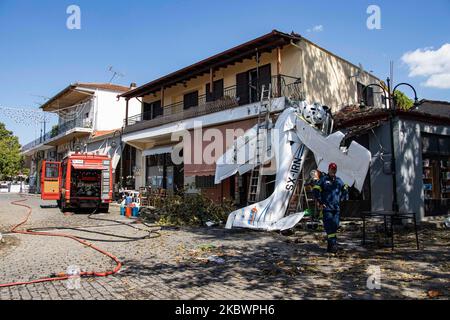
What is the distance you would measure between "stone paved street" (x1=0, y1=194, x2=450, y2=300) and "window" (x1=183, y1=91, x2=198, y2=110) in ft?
41.2

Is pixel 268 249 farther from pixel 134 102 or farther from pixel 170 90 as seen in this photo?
pixel 134 102

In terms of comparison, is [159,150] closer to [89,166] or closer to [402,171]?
[89,166]

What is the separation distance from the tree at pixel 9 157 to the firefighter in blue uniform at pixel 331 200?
47164 millimetres

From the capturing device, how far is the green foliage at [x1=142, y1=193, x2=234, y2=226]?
12773 mm

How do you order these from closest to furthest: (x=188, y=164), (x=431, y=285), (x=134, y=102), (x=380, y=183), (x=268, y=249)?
1. (x=431, y=285)
2. (x=268, y=249)
3. (x=380, y=183)
4. (x=188, y=164)
5. (x=134, y=102)

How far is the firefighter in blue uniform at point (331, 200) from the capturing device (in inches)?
296

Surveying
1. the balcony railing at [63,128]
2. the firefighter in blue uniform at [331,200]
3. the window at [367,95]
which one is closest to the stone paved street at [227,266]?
the firefighter in blue uniform at [331,200]

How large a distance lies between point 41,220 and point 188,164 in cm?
658

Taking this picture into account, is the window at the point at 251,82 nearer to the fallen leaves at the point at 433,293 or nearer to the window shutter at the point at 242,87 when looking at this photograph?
the window shutter at the point at 242,87

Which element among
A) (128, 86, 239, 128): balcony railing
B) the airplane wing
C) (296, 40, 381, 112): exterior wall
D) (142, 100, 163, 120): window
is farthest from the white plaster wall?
the airplane wing

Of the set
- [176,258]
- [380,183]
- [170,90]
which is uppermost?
[170,90]

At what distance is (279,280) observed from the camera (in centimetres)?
551

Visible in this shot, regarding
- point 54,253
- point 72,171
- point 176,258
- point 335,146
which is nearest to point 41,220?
point 72,171

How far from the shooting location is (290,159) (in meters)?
11.0
